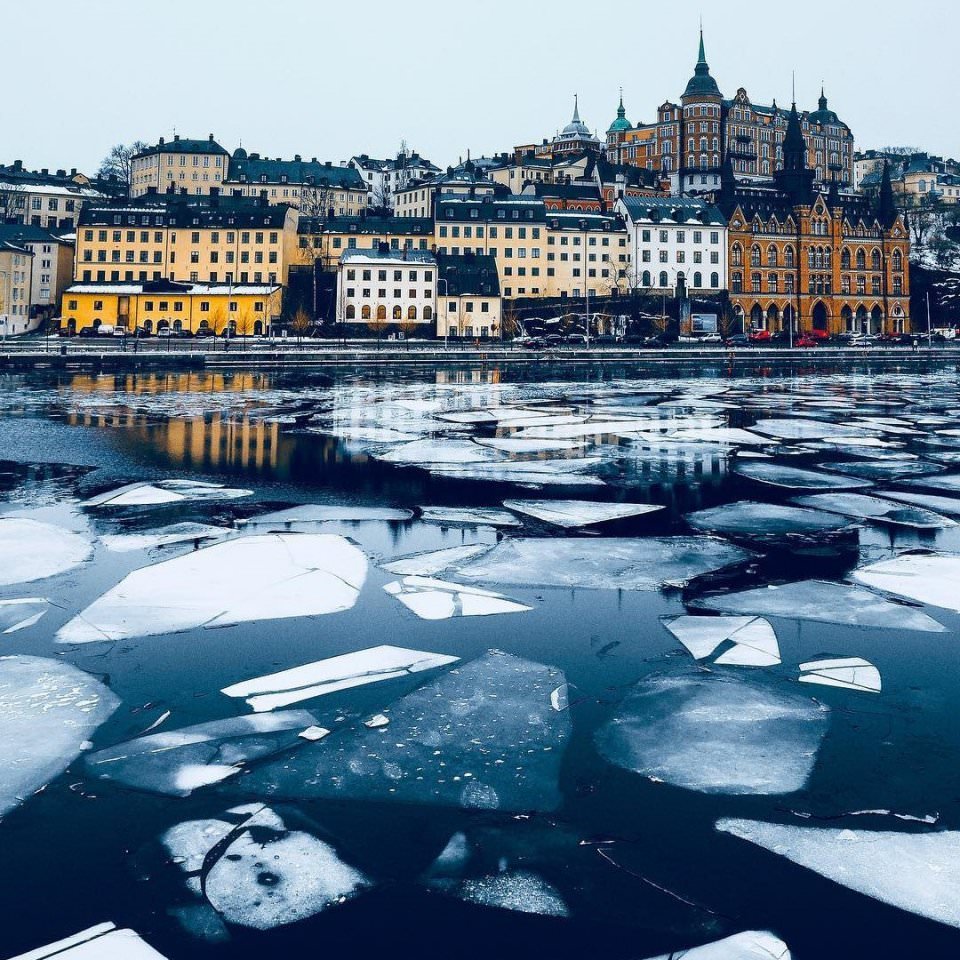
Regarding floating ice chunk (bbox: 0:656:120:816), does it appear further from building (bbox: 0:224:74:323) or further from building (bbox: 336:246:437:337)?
building (bbox: 0:224:74:323)

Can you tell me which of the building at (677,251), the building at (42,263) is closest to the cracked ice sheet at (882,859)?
the building at (677,251)

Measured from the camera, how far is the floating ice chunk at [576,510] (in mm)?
11893

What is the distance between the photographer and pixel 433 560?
987cm

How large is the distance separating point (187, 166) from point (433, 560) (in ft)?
402

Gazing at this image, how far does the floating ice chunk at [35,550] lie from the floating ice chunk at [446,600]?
3.27 metres

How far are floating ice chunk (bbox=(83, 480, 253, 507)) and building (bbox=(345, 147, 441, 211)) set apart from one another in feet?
412

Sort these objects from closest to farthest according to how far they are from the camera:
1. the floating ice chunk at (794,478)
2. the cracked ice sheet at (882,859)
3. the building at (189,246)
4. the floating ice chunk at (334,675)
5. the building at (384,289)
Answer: the cracked ice sheet at (882,859) < the floating ice chunk at (334,675) < the floating ice chunk at (794,478) < the building at (384,289) < the building at (189,246)

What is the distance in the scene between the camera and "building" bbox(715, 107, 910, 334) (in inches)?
3898

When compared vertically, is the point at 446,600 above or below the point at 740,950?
above

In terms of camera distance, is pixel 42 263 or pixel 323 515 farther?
pixel 42 263

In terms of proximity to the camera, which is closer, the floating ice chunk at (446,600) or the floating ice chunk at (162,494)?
the floating ice chunk at (446,600)

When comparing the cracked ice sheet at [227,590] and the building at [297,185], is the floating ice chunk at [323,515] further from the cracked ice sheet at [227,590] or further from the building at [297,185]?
the building at [297,185]

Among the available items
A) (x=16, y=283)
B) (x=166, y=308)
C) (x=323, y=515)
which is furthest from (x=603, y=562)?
(x=16, y=283)

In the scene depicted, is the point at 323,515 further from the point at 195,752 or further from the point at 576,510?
the point at 195,752
